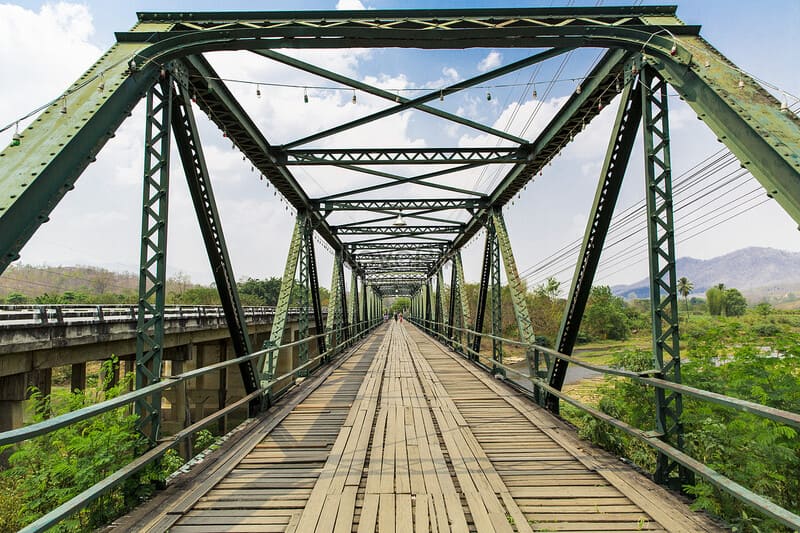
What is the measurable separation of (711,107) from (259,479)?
18.6ft

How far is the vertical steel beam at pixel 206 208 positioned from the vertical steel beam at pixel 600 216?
4.97 metres

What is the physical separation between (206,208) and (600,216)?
17.9 ft

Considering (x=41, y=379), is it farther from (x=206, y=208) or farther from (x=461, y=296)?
(x=461, y=296)

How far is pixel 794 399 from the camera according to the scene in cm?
418

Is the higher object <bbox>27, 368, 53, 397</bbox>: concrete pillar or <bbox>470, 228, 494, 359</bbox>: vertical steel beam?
<bbox>470, 228, 494, 359</bbox>: vertical steel beam

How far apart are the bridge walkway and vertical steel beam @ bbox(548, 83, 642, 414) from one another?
1.22 m

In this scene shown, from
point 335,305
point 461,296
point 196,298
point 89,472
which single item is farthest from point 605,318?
point 196,298

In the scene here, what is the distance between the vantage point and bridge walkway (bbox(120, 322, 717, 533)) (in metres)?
3.26

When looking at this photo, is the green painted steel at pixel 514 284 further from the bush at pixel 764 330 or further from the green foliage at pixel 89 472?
the green foliage at pixel 89 472

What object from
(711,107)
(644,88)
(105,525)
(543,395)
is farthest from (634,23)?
(105,525)

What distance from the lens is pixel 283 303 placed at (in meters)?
10.1

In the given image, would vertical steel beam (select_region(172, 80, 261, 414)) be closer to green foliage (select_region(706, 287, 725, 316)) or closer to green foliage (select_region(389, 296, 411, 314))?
green foliage (select_region(706, 287, 725, 316))

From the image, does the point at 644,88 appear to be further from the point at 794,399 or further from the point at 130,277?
the point at 130,277

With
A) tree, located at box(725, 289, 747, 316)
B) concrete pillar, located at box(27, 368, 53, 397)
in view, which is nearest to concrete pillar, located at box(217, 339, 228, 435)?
concrete pillar, located at box(27, 368, 53, 397)
